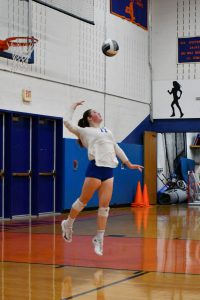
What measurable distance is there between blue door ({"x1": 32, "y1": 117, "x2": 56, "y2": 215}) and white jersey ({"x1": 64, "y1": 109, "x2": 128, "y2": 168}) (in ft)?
28.4

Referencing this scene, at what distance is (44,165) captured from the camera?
18.8 metres

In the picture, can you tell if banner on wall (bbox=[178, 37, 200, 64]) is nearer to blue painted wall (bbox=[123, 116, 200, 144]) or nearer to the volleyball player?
blue painted wall (bbox=[123, 116, 200, 144])

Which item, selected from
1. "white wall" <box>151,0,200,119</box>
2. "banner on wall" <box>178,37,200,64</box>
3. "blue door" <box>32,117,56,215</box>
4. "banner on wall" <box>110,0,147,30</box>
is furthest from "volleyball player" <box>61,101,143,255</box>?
"banner on wall" <box>178,37,200,64</box>

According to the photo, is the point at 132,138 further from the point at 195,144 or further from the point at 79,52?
the point at 195,144

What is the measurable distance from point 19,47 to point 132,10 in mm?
9455

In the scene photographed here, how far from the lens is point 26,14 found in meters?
16.8

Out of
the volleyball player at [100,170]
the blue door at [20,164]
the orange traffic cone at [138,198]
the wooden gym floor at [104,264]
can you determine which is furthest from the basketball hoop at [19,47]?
the orange traffic cone at [138,198]

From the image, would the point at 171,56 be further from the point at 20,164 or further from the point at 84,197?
the point at 84,197

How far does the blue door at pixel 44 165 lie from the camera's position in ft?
59.6

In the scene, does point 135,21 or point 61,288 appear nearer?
point 61,288

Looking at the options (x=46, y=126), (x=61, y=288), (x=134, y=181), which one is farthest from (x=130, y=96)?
(x=61, y=288)

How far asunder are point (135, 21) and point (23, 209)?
33.3 feet

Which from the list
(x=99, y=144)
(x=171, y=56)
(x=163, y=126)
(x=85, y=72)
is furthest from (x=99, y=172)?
(x=171, y=56)

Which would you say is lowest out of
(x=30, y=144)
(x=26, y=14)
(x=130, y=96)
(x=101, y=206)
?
(x=101, y=206)
